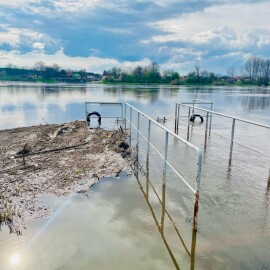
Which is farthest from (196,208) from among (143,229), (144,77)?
(144,77)

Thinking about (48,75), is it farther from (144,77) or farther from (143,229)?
(143,229)

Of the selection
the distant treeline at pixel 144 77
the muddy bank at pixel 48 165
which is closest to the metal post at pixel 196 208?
the muddy bank at pixel 48 165

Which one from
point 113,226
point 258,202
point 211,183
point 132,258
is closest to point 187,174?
point 211,183

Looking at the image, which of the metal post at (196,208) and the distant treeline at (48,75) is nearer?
the metal post at (196,208)

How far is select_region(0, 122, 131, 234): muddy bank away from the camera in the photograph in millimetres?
5395

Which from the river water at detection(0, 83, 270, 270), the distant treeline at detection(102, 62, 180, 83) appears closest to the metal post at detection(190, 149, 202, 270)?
the river water at detection(0, 83, 270, 270)

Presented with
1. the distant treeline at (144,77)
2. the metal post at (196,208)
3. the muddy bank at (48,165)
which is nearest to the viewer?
the metal post at (196,208)

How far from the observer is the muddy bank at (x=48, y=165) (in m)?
5.39

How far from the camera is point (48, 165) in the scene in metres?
7.70

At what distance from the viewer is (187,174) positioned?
727cm

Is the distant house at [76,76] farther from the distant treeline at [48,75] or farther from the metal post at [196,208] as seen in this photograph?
the metal post at [196,208]

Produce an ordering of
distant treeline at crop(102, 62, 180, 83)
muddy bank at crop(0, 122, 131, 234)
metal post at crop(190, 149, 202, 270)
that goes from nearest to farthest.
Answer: metal post at crop(190, 149, 202, 270)
muddy bank at crop(0, 122, 131, 234)
distant treeline at crop(102, 62, 180, 83)

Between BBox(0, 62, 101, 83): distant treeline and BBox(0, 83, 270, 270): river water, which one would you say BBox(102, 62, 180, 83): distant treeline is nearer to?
BBox(0, 62, 101, 83): distant treeline

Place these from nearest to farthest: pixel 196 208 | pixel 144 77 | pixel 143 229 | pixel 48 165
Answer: pixel 196 208 < pixel 143 229 < pixel 48 165 < pixel 144 77
